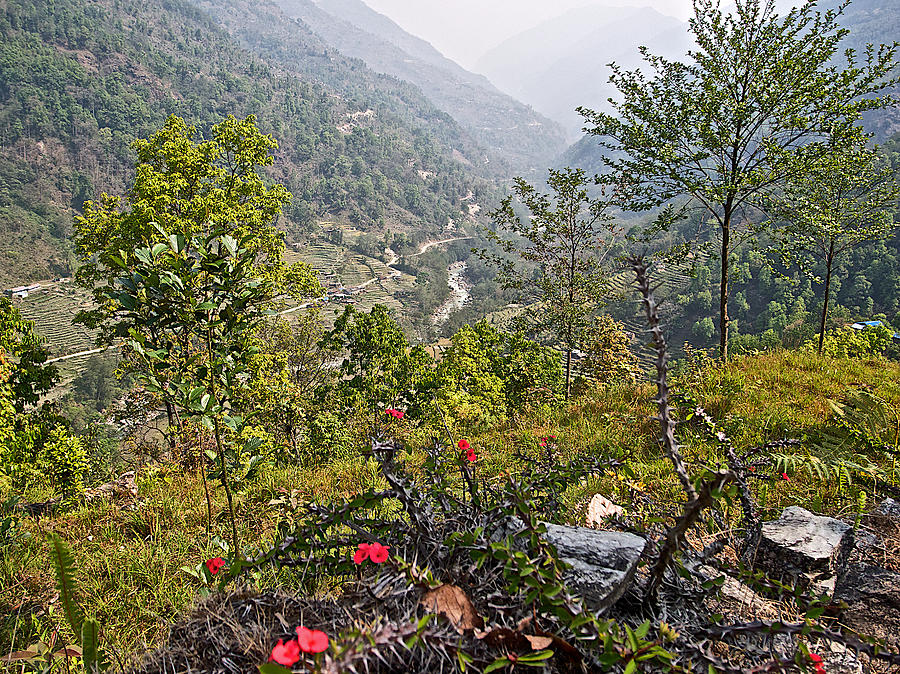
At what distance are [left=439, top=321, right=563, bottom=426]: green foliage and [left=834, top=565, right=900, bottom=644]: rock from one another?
5.02 meters

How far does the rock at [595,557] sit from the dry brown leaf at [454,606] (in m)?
Answer: 0.34

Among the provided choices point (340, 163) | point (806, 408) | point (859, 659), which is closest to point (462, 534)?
point (859, 659)

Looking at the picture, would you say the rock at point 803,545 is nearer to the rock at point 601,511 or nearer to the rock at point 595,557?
the rock at point 601,511

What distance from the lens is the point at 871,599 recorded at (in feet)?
5.74

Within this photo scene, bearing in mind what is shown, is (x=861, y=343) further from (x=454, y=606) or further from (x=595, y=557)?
(x=454, y=606)

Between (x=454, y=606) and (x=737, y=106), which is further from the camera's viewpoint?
(x=737, y=106)

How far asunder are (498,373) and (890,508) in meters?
6.35

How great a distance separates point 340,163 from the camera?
15100cm

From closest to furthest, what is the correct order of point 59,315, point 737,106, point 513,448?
point 513,448
point 737,106
point 59,315

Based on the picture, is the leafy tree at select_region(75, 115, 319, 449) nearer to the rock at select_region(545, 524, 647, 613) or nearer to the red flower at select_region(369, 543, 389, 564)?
the red flower at select_region(369, 543, 389, 564)

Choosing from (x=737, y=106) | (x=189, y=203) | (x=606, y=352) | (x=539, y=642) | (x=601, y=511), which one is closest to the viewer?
(x=539, y=642)

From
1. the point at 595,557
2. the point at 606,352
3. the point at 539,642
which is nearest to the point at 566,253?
the point at 606,352

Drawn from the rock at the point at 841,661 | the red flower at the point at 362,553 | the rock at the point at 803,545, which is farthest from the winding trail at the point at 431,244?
the rock at the point at 841,661

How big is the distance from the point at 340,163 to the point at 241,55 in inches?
2628
